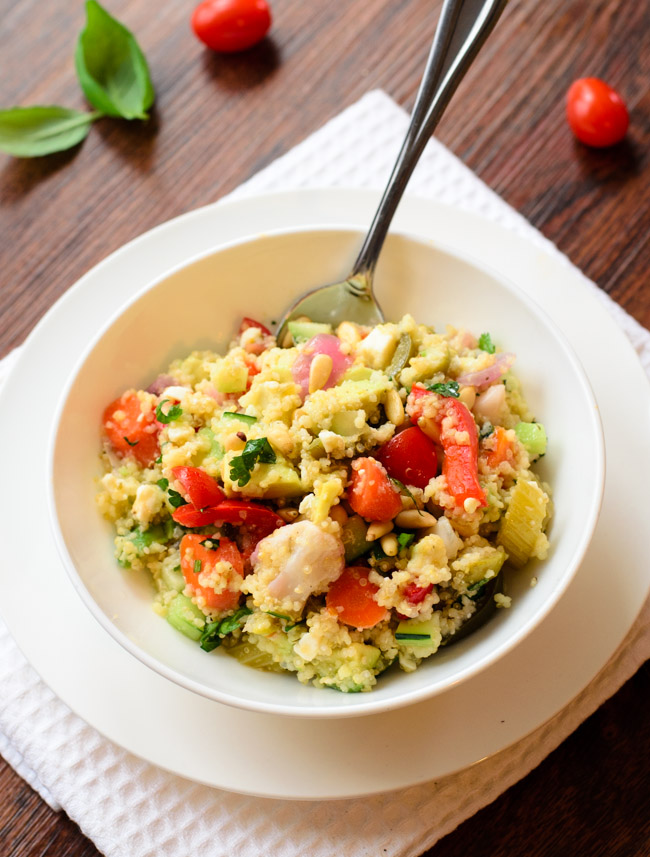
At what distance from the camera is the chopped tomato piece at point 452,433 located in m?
2.22

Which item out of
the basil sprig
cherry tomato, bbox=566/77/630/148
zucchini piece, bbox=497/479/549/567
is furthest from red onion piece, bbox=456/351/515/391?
the basil sprig

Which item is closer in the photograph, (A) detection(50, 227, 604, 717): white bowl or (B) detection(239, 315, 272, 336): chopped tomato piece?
(A) detection(50, 227, 604, 717): white bowl

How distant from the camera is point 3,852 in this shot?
2.62 meters

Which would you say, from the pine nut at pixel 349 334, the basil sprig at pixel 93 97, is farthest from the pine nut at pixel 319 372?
the basil sprig at pixel 93 97

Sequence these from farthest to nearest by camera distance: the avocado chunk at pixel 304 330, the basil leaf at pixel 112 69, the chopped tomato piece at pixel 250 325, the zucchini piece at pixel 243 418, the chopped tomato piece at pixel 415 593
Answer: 1. the basil leaf at pixel 112 69
2. the chopped tomato piece at pixel 250 325
3. the avocado chunk at pixel 304 330
4. the zucchini piece at pixel 243 418
5. the chopped tomato piece at pixel 415 593

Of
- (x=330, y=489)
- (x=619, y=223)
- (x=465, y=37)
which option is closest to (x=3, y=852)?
(x=330, y=489)

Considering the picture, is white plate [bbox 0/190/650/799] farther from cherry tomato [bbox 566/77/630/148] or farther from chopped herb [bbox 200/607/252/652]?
cherry tomato [bbox 566/77/630/148]

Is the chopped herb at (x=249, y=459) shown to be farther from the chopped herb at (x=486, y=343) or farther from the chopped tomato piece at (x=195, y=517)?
the chopped herb at (x=486, y=343)

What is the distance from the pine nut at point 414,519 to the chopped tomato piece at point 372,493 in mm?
25

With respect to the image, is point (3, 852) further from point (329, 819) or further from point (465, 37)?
point (465, 37)

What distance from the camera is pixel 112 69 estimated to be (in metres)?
3.54

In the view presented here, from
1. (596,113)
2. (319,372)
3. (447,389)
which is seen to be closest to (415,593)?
(447,389)

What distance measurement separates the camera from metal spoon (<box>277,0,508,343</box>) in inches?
94.8

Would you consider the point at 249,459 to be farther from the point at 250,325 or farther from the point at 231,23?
the point at 231,23
